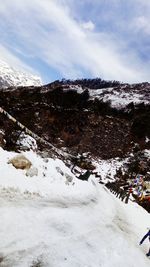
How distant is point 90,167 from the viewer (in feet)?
184

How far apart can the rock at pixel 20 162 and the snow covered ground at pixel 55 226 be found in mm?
344

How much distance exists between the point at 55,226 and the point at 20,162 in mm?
5485

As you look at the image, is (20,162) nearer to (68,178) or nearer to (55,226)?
(68,178)

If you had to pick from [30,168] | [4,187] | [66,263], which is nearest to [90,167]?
[30,168]

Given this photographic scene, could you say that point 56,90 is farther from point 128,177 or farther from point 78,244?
point 78,244

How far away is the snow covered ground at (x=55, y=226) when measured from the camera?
1098 centimetres

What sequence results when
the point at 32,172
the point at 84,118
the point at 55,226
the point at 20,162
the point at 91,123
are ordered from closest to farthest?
the point at 55,226 < the point at 20,162 < the point at 32,172 < the point at 91,123 < the point at 84,118

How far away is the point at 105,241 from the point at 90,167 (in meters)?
41.4

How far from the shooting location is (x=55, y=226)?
1412 cm

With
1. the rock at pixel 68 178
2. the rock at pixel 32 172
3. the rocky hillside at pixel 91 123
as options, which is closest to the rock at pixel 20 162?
the rock at pixel 32 172

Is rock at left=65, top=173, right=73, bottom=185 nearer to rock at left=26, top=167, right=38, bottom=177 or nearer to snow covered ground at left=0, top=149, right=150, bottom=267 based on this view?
snow covered ground at left=0, top=149, right=150, bottom=267

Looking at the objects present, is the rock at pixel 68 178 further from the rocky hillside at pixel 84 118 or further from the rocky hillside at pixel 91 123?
the rocky hillside at pixel 84 118

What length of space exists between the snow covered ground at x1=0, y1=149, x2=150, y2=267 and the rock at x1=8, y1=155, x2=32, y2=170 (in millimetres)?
344

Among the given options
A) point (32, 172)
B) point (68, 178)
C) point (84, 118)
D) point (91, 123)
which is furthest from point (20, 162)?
point (84, 118)
